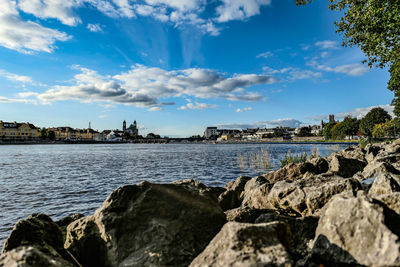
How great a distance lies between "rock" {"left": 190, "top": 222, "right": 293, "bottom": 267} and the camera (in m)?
3.20

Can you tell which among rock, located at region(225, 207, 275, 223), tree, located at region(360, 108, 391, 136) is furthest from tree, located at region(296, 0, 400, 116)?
tree, located at region(360, 108, 391, 136)

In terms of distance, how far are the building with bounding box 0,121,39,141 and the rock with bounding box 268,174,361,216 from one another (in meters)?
216

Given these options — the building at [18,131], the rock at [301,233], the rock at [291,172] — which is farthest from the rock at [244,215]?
the building at [18,131]

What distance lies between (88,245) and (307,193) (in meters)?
5.25

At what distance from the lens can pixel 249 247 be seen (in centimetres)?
345

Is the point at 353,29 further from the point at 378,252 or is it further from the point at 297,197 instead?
the point at 378,252

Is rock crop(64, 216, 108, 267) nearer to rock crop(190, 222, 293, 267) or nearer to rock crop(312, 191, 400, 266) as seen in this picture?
rock crop(190, 222, 293, 267)

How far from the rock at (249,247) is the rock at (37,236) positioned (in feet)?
10.4

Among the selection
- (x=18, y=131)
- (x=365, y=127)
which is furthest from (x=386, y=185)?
(x=18, y=131)

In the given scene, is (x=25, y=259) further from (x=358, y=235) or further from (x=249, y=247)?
(x=358, y=235)

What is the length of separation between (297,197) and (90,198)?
12643mm

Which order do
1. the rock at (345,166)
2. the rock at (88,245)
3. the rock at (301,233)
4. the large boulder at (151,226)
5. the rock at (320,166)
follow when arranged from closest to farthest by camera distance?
the rock at (301,233)
the large boulder at (151,226)
the rock at (88,245)
the rock at (345,166)
the rock at (320,166)

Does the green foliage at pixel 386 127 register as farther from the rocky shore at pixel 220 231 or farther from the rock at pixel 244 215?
the rock at pixel 244 215

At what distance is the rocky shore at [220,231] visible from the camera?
3424 mm
